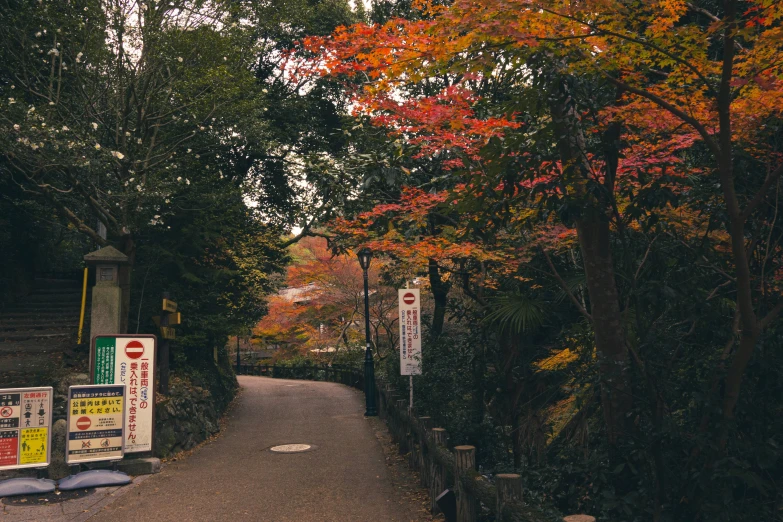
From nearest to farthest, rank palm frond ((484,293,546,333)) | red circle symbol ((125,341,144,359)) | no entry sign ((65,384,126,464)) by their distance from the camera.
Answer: no entry sign ((65,384,126,464)), red circle symbol ((125,341,144,359)), palm frond ((484,293,546,333))

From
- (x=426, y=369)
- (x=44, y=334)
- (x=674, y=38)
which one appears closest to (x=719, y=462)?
(x=674, y=38)

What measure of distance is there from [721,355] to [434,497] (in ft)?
13.1

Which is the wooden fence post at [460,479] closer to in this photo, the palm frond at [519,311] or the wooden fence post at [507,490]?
the wooden fence post at [507,490]

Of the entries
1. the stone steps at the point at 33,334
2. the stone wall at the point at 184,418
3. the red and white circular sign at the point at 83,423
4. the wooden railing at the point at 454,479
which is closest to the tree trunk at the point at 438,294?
the wooden railing at the point at 454,479

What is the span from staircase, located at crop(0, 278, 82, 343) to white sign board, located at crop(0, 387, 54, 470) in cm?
812

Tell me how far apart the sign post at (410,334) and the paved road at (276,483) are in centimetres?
180

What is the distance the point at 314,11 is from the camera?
20328mm

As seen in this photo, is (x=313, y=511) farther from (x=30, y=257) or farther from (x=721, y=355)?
(x=30, y=257)

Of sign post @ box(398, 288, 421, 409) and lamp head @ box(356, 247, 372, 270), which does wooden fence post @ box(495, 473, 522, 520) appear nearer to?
sign post @ box(398, 288, 421, 409)

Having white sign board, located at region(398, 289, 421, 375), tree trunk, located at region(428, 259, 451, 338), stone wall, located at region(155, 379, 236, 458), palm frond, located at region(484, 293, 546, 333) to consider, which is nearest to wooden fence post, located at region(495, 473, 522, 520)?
palm frond, located at region(484, 293, 546, 333)

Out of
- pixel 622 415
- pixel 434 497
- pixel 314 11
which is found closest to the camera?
pixel 622 415

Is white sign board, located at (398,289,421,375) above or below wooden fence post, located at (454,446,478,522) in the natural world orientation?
above

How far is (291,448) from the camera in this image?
12.6 m

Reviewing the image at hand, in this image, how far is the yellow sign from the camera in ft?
28.4
